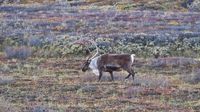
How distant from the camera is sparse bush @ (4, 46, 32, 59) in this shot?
25.8 meters

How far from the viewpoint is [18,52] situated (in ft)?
85.3

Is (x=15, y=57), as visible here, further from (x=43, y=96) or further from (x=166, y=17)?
(x=166, y=17)

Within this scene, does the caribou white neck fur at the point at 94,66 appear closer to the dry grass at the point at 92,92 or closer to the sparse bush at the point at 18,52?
the dry grass at the point at 92,92

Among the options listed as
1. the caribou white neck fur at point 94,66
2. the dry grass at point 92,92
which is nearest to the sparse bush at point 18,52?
the dry grass at point 92,92

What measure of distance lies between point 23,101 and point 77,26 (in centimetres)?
2086

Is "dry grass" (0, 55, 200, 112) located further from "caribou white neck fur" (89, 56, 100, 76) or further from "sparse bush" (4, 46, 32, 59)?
"sparse bush" (4, 46, 32, 59)

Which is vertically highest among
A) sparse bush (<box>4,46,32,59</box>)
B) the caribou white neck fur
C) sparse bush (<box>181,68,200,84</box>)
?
the caribou white neck fur

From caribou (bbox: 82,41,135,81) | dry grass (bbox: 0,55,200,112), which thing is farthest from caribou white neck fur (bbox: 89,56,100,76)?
dry grass (bbox: 0,55,200,112)

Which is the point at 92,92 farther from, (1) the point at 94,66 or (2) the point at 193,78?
(2) the point at 193,78

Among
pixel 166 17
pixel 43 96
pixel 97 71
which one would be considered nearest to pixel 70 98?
pixel 43 96

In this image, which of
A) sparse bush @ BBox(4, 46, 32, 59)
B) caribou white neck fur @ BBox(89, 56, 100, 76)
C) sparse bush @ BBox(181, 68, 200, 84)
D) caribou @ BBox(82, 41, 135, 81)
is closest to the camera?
sparse bush @ BBox(181, 68, 200, 84)

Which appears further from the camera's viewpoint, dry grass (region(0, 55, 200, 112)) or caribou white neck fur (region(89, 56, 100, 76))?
caribou white neck fur (region(89, 56, 100, 76))

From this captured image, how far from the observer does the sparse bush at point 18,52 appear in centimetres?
2577

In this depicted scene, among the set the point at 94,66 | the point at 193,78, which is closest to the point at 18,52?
the point at 94,66
